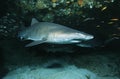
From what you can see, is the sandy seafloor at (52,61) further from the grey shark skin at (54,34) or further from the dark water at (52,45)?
the grey shark skin at (54,34)

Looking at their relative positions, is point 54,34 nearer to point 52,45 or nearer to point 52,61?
point 52,45

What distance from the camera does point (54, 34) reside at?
442 centimetres

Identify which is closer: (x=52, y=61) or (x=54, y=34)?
(x=54, y=34)

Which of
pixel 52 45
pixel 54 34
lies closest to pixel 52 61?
pixel 52 45

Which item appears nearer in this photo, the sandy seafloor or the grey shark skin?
the grey shark skin

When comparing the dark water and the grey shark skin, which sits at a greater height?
the grey shark skin

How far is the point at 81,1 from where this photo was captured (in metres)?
6.30

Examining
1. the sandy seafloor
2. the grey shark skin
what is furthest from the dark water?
the grey shark skin

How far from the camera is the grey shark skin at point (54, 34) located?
13.9ft

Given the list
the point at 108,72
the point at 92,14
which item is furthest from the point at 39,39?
the point at 108,72

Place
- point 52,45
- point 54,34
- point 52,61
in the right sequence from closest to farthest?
point 54,34
point 52,45
point 52,61

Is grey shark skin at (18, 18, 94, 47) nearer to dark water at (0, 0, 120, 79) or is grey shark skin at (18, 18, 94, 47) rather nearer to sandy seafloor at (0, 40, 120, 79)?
dark water at (0, 0, 120, 79)

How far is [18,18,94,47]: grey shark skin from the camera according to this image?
166 inches

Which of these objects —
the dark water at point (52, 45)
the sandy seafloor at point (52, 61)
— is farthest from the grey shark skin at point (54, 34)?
the sandy seafloor at point (52, 61)
